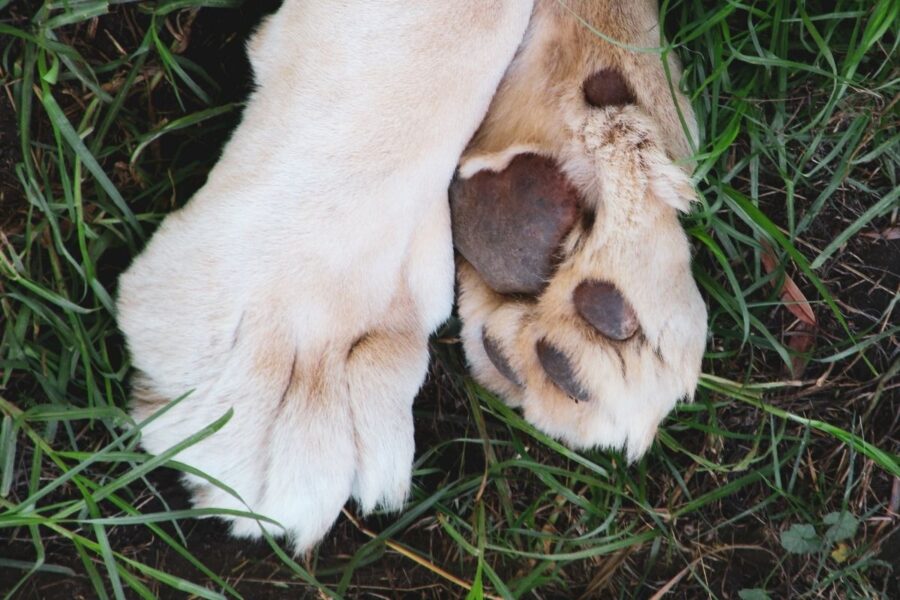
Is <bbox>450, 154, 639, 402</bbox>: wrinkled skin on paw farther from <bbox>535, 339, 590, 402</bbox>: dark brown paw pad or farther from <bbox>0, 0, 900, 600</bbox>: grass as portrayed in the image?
<bbox>0, 0, 900, 600</bbox>: grass

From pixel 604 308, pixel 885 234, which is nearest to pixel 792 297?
pixel 885 234

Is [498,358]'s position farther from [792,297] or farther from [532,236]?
[792,297]

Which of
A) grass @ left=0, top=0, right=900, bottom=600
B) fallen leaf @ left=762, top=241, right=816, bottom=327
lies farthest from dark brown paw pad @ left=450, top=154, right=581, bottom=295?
fallen leaf @ left=762, top=241, right=816, bottom=327

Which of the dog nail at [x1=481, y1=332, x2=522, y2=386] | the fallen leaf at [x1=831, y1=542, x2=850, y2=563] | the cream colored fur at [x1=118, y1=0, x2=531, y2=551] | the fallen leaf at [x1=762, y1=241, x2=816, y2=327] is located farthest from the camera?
the fallen leaf at [x1=831, y1=542, x2=850, y2=563]

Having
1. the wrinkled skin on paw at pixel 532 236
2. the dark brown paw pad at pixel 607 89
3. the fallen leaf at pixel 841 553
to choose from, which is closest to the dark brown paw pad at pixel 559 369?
the wrinkled skin on paw at pixel 532 236

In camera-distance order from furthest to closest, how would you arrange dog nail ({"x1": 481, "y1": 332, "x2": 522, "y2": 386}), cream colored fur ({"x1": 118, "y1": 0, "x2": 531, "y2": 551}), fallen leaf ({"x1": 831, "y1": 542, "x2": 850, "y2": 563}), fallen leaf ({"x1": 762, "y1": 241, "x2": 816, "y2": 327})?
1. fallen leaf ({"x1": 831, "y1": 542, "x2": 850, "y2": 563})
2. fallen leaf ({"x1": 762, "y1": 241, "x2": 816, "y2": 327})
3. dog nail ({"x1": 481, "y1": 332, "x2": 522, "y2": 386})
4. cream colored fur ({"x1": 118, "y1": 0, "x2": 531, "y2": 551})

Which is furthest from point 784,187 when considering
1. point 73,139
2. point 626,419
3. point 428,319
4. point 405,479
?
point 73,139

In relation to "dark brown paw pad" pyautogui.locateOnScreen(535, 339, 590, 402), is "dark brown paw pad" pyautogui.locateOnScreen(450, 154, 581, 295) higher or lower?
higher

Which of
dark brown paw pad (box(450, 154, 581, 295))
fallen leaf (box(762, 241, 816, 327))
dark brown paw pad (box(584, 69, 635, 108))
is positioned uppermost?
dark brown paw pad (box(584, 69, 635, 108))
